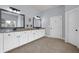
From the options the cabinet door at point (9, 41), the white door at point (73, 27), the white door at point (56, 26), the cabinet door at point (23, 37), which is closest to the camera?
the cabinet door at point (9, 41)

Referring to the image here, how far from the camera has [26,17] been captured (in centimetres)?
496

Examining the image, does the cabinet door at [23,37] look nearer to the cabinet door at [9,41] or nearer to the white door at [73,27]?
→ the cabinet door at [9,41]

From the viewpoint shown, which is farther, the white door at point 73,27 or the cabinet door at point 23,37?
the white door at point 73,27

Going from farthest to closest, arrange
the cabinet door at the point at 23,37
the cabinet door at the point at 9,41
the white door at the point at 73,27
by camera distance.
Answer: the white door at the point at 73,27
the cabinet door at the point at 23,37
the cabinet door at the point at 9,41

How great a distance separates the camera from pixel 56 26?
641 centimetres

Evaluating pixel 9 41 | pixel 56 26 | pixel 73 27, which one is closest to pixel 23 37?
pixel 9 41

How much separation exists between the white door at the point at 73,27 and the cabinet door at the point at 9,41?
263 cm

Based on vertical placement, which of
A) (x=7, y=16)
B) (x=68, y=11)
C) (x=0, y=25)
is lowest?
(x=0, y=25)

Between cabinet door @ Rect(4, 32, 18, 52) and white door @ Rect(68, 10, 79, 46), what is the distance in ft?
8.62

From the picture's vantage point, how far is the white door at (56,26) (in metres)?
6.13

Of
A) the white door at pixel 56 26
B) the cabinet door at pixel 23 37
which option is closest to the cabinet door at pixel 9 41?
the cabinet door at pixel 23 37
